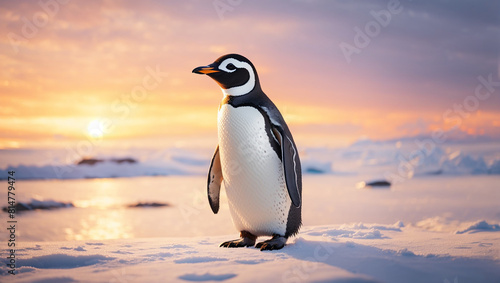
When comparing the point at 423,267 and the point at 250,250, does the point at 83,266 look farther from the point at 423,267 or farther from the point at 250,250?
the point at 423,267

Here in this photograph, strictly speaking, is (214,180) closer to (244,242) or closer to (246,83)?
(244,242)

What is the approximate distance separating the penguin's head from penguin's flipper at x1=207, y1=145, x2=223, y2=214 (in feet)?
2.29

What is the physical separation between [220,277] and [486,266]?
1.85 metres

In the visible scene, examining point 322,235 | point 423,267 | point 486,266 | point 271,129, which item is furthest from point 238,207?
point 486,266

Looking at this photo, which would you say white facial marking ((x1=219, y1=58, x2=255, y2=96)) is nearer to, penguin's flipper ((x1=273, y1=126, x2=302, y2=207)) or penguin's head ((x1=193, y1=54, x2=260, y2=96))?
penguin's head ((x1=193, y1=54, x2=260, y2=96))

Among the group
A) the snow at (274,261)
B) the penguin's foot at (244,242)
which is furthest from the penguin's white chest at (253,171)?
the snow at (274,261)

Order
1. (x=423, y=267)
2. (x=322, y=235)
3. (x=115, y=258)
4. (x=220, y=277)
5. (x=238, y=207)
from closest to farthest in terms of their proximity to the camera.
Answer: (x=220, y=277)
(x=423, y=267)
(x=115, y=258)
(x=238, y=207)
(x=322, y=235)

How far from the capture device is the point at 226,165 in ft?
11.7

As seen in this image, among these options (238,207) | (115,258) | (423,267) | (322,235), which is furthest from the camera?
(322,235)

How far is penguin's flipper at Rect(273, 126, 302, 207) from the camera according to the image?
3.30m

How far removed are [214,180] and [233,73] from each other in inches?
43.4

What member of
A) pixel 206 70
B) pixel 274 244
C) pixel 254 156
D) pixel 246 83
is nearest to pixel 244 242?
pixel 274 244

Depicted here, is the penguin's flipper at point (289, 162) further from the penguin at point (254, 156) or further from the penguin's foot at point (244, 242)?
the penguin's foot at point (244, 242)

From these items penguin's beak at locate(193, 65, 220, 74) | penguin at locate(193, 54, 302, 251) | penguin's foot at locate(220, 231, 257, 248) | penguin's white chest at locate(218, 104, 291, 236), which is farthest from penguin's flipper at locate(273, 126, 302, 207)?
penguin's beak at locate(193, 65, 220, 74)
